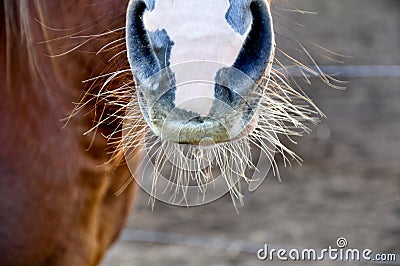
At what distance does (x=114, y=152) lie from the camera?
123 centimetres

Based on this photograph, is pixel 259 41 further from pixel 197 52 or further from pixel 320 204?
pixel 320 204

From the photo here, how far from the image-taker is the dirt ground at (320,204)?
7.73 ft

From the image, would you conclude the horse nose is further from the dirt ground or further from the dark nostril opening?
the dirt ground

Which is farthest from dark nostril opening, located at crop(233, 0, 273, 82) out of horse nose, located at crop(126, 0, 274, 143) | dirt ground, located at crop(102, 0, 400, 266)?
dirt ground, located at crop(102, 0, 400, 266)

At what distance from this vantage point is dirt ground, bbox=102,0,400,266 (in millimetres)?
2355

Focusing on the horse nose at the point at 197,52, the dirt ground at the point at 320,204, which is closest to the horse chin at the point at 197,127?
the horse nose at the point at 197,52

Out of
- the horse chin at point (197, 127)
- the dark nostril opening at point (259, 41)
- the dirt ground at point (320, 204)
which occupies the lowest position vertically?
the dirt ground at point (320, 204)

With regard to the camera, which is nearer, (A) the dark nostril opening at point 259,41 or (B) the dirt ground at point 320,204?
(A) the dark nostril opening at point 259,41

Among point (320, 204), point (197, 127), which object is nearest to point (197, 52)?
point (197, 127)

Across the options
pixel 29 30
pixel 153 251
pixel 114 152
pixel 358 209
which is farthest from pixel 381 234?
pixel 29 30

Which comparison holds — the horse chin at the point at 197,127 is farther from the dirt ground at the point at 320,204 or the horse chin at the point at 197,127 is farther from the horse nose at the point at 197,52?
the dirt ground at the point at 320,204

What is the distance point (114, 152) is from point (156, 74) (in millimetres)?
358

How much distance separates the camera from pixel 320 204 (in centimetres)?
262

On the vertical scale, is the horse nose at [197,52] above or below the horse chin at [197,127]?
above
